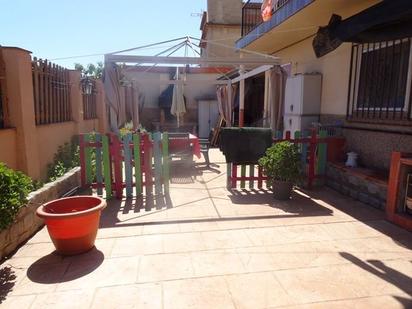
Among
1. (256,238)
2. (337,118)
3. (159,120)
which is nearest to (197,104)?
(159,120)

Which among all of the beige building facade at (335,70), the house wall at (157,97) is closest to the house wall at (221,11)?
the house wall at (157,97)

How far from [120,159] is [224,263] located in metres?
2.93

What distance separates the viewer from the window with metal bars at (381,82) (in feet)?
16.6

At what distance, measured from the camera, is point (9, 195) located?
10.0 ft

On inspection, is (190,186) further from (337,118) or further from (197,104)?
(197,104)

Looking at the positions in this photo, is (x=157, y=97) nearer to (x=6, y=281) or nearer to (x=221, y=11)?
(x=221, y=11)

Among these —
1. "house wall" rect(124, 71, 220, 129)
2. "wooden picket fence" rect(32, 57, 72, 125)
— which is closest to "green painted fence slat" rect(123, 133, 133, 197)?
"wooden picket fence" rect(32, 57, 72, 125)

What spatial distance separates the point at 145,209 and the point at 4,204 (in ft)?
7.41

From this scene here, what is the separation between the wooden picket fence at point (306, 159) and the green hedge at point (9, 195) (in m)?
3.77

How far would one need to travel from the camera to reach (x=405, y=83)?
5.05 m

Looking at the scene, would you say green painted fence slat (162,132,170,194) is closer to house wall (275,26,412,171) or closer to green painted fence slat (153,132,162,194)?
green painted fence slat (153,132,162,194)

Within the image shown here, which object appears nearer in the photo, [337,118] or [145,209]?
[145,209]

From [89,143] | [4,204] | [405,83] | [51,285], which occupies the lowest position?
[51,285]

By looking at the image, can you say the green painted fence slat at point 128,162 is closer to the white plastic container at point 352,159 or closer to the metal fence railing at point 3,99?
the metal fence railing at point 3,99
